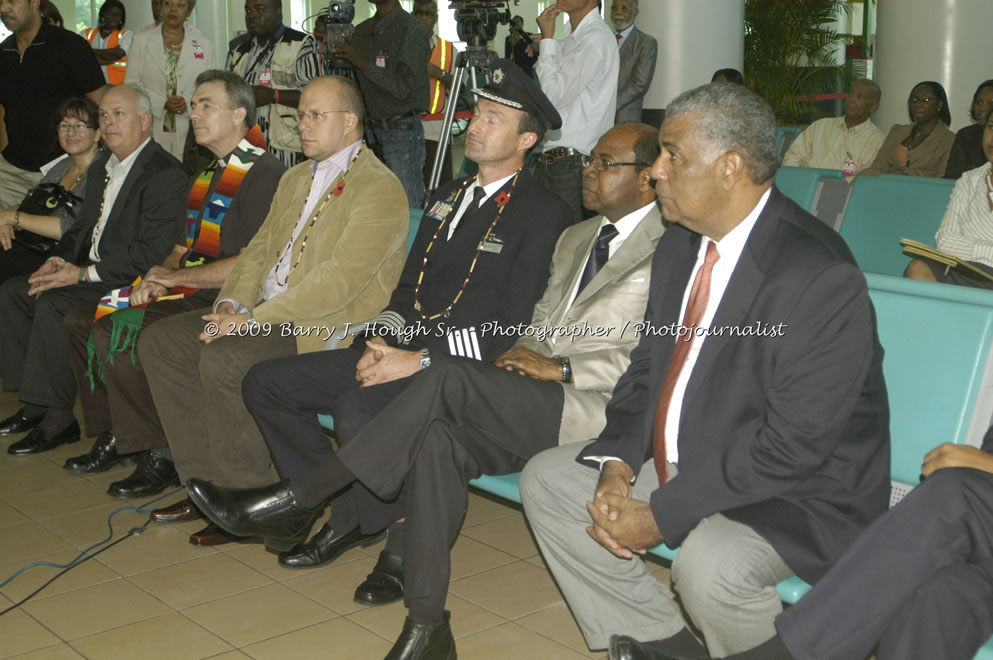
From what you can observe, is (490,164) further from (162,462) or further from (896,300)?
(162,462)

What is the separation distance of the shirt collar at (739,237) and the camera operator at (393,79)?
3.37 metres

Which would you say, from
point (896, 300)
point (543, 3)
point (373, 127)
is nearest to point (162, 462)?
point (373, 127)

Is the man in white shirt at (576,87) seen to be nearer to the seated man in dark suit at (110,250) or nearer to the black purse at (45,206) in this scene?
the seated man in dark suit at (110,250)

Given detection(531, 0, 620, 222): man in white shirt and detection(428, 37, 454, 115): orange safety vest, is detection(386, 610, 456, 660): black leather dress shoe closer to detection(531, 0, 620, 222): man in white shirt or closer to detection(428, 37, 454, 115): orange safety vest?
detection(531, 0, 620, 222): man in white shirt

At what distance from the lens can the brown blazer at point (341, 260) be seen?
3.68 metres

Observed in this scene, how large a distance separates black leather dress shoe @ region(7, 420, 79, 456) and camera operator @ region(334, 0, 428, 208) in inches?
80.2

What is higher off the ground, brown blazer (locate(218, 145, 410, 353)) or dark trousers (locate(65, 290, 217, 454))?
brown blazer (locate(218, 145, 410, 353))

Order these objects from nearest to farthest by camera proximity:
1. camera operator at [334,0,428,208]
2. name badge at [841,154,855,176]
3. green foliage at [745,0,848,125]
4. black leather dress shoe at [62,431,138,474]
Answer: black leather dress shoe at [62,431,138,474] → camera operator at [334,0,428,208] → name badge at [841,154,855,176] → green foliage at [745,0,848,125]

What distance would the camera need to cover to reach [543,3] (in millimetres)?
20344

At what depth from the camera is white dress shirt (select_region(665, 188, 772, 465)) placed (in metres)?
2.36

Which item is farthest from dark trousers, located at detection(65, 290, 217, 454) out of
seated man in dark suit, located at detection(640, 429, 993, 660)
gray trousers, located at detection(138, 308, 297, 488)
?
seated man in dark suit, located at detection(640, 429, 993, 660)

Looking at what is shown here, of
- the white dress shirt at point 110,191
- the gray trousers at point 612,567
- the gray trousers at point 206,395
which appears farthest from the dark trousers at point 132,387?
the gray trousers at point 612,567

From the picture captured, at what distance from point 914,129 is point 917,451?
5175 millimetres

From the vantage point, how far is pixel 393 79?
18.4 feet
